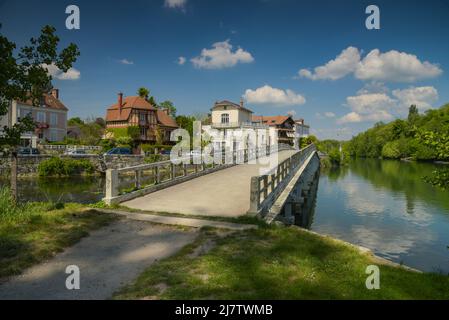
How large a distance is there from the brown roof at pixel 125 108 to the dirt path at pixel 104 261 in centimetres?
5558

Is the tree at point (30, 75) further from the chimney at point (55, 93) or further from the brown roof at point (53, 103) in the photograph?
the chimney at point (55, 93)

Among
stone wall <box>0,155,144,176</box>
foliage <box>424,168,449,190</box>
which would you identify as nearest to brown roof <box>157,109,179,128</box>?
stone wall <box>0,155,144,176</box>

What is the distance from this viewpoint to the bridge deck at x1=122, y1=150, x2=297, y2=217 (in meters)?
10.6

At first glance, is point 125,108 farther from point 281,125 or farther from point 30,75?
point 30,75

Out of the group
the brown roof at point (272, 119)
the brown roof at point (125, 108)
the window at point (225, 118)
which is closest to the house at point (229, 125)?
the window at point (225, 118)

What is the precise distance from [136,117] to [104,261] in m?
57.4

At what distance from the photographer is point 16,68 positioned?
8.77m

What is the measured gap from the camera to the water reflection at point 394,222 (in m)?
15.4

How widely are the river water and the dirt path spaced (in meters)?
7.21

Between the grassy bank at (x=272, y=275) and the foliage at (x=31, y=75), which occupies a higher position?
the foliage at (x=31, y=75)

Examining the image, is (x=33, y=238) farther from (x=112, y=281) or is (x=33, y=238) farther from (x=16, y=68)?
(x=16, y=68)

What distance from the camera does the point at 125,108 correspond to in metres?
62.3

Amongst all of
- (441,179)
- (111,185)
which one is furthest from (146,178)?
(441,179)

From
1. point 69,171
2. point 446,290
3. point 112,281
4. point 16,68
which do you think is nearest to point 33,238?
point 112,281
